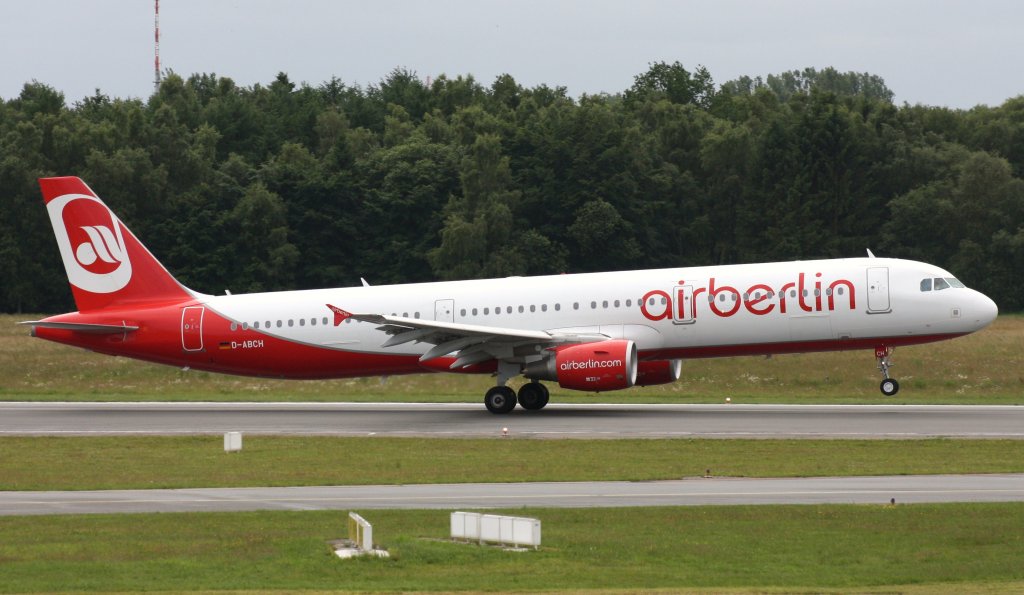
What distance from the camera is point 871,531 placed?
20703 millimetres

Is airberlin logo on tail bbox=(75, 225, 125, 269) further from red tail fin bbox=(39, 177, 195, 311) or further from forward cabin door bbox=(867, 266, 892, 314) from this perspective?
forward cabin door bbox=(867, 266, 892, 314)

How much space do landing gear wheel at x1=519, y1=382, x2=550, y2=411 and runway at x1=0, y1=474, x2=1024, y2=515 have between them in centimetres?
1549

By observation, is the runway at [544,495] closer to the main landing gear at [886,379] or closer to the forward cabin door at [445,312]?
the main landing gear at [886,379]

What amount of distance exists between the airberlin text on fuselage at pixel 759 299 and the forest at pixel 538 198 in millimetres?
47336

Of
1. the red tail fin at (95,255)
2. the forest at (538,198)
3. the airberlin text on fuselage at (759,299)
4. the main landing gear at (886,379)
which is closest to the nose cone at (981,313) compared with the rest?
the main landing gear at (886,379)

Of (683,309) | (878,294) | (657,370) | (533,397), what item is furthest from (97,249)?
(878,294)

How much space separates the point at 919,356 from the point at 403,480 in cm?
3521

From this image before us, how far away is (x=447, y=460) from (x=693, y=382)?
81.4ft

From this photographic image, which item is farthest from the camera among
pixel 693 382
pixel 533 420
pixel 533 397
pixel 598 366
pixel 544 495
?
pixel 693 382

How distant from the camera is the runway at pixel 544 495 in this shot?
925 inches

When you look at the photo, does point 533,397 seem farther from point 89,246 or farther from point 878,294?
point 89,246

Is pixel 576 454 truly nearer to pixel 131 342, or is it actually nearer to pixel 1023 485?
pixel 1023 485

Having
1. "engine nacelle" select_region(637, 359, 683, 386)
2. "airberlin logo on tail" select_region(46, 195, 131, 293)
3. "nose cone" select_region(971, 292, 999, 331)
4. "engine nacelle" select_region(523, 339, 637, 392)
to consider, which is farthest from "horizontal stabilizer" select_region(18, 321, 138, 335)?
"nose cone" select_region(971, 292, 999, 331)

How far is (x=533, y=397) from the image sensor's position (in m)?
41.7
